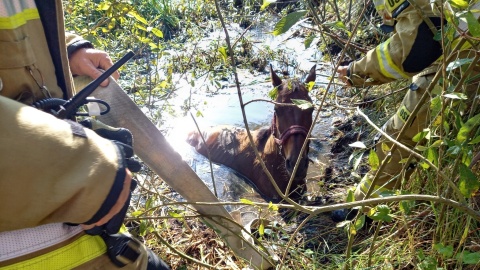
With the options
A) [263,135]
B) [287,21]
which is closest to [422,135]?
[287,21]

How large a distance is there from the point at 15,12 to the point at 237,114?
259 inches

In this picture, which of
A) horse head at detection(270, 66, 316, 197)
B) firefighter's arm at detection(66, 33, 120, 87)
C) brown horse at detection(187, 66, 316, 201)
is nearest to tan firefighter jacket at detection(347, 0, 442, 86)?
brown horse at detection(187, 66, 316, 201)

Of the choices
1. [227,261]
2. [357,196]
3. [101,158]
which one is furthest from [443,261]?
[101,158]

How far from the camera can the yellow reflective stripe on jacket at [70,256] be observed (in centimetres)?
154

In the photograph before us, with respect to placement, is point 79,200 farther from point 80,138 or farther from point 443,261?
point 443,261

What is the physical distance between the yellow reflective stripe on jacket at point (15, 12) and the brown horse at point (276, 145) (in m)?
2.12

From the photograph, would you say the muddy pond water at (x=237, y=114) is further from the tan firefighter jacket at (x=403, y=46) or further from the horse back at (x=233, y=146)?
the tan firefighter jacket at (x=403, y=46)

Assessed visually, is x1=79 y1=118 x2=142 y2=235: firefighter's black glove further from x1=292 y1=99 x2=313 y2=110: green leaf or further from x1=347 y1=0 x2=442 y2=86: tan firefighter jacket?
x1=347 y1=0 x2=442 y2=86: tan firefighter jacket

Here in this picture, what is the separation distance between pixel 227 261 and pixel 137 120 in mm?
1355

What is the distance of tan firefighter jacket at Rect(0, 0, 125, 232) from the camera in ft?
4.51

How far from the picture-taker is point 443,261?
2369 millimetres

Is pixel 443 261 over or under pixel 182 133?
over

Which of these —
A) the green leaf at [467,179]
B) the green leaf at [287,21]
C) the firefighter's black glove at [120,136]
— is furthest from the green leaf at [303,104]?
the firefighter's black glove at [120,136]

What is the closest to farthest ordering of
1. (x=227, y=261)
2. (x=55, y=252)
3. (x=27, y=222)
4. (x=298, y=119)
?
(x=27, y=222), (x=55, y=252), (x=227, y=261), (x=298, y=119)
